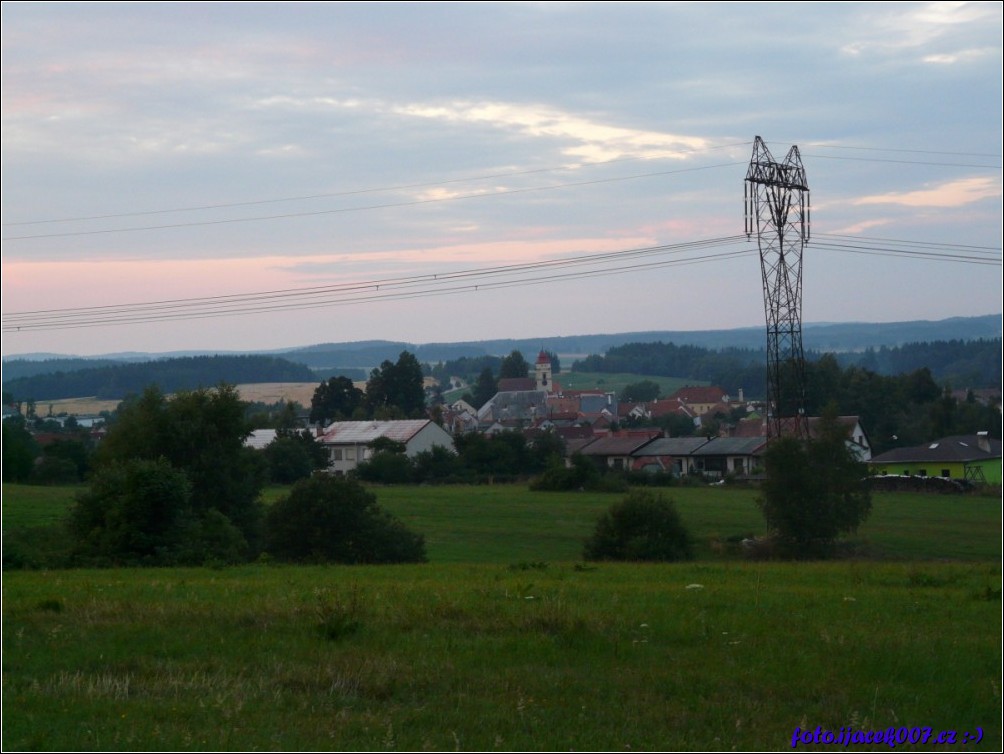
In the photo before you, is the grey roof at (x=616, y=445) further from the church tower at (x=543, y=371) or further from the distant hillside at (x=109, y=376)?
the church tower at (x=543, y=371)

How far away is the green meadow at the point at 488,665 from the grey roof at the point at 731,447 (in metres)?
67.4

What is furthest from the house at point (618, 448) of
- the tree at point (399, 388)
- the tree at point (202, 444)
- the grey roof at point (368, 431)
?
the tree at point (202, 444)

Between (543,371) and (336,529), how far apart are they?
15443 centimetres

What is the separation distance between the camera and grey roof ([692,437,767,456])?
85312mm

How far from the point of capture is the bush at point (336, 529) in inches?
1371

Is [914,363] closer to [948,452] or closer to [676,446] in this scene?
[948,452]

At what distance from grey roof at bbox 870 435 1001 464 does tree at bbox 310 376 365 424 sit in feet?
134

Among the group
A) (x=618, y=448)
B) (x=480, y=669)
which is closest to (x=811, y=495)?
(x=480, y=669)

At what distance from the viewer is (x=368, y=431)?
68812mm

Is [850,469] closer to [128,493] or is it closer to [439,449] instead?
[128,493]

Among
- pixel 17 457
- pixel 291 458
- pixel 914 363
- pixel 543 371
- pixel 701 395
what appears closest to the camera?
pixel 291 458

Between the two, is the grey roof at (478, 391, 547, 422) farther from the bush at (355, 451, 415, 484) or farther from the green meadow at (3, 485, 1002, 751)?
the green meadow at (3, 485, 1002, 751)

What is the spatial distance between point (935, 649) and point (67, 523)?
25.0 metres

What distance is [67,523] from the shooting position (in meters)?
30.5
